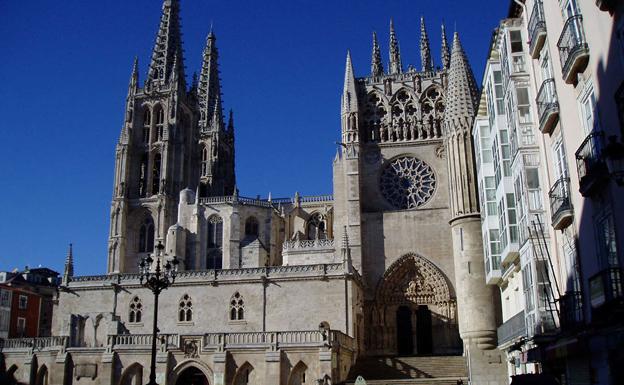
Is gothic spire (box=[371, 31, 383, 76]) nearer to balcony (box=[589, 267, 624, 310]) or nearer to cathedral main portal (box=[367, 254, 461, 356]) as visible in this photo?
cathedral main portal (box=[367, 254, 461, 356])

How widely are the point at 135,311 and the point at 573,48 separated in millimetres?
30841

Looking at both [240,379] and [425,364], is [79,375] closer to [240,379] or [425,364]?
[240,379]

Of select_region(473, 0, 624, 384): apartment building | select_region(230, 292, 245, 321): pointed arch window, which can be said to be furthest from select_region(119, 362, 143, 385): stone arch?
select_region(473, 0, 624, 384): apartment building

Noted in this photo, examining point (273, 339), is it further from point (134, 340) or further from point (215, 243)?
point (215, 243)

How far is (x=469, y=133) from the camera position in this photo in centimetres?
3741

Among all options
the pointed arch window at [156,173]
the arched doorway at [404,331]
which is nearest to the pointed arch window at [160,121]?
the pointed arch window at [156,173]

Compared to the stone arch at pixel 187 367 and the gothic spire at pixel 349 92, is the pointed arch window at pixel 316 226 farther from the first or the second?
the stone arch at pixel 187 367

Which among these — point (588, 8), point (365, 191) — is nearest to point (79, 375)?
point (365, 191)

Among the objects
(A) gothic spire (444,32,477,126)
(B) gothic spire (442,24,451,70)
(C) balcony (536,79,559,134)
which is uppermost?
(B) gothic spire (442,24,451,70)

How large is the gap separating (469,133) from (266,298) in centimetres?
1488

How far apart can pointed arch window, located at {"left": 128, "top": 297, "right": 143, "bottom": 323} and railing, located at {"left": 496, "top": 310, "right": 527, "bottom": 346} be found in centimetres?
2129

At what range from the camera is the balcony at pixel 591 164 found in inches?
514

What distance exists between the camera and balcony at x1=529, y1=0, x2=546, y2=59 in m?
17.7

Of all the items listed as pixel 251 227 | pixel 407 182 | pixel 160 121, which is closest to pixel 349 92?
pixel 407 182
